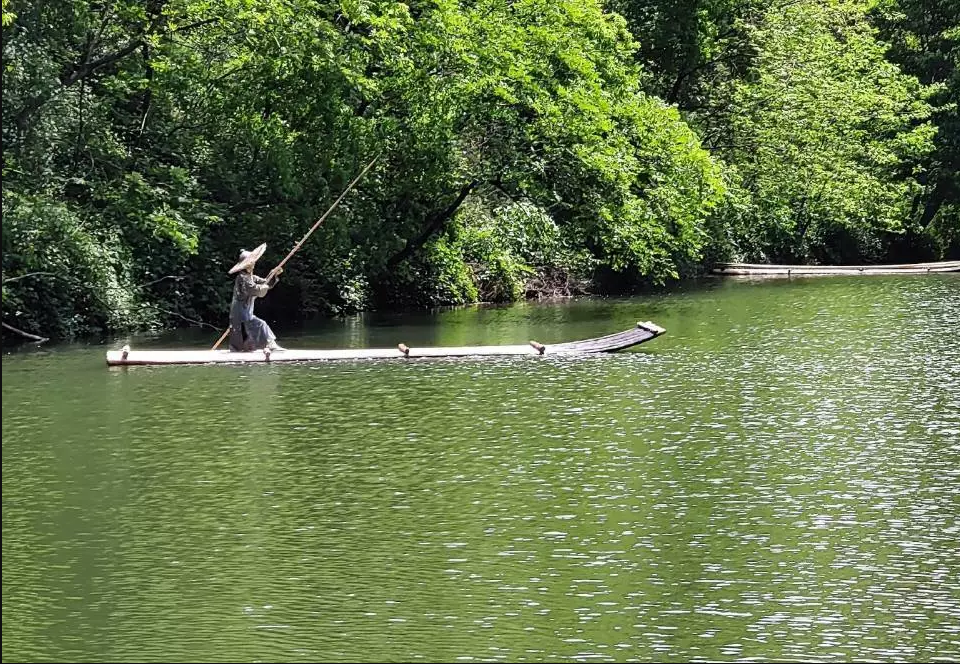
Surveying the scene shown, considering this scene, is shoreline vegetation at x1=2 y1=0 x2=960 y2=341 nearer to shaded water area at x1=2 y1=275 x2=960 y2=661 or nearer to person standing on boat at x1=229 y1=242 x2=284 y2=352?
person standing on boat at x1=229 y1=242 x2=284 y2=352

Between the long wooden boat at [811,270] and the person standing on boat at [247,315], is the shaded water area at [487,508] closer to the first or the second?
the person standing on boat at [247,315]

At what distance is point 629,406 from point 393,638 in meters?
9.84

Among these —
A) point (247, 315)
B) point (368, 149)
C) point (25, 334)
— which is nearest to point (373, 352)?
point (247, 315)

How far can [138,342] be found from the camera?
86.6ft

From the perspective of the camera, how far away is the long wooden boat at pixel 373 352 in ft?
74.8

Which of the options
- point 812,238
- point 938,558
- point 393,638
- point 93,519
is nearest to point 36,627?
point 393,638

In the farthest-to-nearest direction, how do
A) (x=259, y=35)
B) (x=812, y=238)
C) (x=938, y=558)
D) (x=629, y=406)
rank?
(x=812, y=238), (x=259, y=35), (x=629, y=406), (x=938, y=558)

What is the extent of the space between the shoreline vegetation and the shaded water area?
3762mm

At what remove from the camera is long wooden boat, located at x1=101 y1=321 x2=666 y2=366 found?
2280 centimetres

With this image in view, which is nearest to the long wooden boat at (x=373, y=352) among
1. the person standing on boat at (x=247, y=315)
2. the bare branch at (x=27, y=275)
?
the person standing on boat at (x=247, y=315)

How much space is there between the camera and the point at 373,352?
77.5 feet

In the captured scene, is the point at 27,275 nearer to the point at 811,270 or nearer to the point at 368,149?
the point at 368,149

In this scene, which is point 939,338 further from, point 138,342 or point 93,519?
point 93,519

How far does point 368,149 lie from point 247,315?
7725 mm
